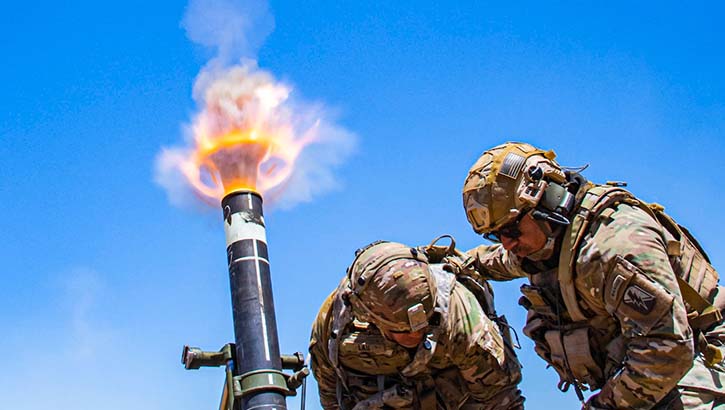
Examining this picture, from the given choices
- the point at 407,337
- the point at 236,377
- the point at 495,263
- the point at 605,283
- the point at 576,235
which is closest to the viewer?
the point at 605,283

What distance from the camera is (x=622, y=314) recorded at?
6.21m

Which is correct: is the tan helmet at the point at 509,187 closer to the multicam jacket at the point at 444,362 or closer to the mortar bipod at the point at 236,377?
the multicam jacket at the point at 444,362

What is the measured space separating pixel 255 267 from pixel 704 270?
491 cm

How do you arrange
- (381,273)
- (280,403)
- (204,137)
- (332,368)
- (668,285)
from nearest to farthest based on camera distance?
1. (668,285)
2. (381,273)
3. (332,368)
4. (280,403)
5. (204,137)

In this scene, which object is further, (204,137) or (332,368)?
(204,137)

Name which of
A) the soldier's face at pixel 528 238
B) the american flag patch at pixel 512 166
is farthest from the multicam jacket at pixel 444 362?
the american flag patch at pixel 512 166

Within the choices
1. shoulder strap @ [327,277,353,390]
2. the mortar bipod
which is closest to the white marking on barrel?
the mortar bipod

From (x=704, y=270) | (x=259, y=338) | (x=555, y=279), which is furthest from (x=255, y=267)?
(x=704, y=270)

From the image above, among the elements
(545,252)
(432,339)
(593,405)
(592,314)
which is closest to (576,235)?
(545,252)

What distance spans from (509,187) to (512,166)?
0.14 meters

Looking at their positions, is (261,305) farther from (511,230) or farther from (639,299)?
(639,299)

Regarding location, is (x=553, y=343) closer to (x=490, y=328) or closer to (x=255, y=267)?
(x=490, y=328)

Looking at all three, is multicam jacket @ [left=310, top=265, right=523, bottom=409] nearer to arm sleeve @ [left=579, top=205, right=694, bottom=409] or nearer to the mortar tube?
the mortar tube

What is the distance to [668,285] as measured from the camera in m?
6.16
